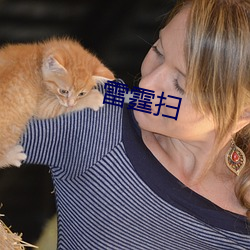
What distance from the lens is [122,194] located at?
49.8 inches

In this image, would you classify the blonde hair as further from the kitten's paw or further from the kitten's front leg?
the kitten's paw

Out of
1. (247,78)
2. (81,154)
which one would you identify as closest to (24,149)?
(81,154)

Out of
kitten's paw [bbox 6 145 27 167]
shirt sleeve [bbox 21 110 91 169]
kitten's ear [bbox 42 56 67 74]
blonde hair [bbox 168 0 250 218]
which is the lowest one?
kitten's paw [bbox 6 145 27 167]

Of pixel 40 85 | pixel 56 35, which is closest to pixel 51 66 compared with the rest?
pixel 40 85

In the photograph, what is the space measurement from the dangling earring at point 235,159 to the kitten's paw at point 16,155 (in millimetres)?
591

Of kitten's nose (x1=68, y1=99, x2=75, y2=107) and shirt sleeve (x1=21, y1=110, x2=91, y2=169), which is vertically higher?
kitten's nose (x1=68, y1=99, x2=75, y2=107)

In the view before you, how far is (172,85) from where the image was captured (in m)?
1.18

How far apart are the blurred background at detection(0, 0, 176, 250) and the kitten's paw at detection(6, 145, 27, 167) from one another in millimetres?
698

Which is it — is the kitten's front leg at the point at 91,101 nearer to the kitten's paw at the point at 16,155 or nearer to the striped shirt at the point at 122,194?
the striped shirt at the point at 122,194

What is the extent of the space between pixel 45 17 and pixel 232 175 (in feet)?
3.73

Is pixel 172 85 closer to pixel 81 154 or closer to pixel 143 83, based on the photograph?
pixel 143 83

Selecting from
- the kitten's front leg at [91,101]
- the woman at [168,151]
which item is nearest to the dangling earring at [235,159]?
the woman at [168,151]

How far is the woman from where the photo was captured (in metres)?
1.13

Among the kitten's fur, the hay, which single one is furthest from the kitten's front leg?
the hay
